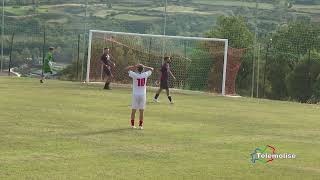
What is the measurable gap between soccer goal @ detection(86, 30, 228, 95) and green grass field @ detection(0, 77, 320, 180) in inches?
358

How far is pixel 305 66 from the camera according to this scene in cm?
4553

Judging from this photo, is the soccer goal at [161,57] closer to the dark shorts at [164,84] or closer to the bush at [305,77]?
the bush at [305,77]

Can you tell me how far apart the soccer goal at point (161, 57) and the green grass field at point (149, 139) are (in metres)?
9.10

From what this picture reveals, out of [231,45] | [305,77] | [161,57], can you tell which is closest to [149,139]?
[161,57]

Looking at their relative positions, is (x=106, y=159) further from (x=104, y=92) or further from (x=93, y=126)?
(x=104, y=92)

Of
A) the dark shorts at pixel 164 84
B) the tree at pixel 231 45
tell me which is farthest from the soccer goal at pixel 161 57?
the dark shorts at pixel 164 84

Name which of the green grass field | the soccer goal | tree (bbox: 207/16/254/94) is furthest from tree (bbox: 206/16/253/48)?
the green grass field

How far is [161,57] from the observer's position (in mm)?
38781

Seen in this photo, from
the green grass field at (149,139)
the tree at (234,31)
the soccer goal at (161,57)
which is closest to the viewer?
the green grass field at (149,139)

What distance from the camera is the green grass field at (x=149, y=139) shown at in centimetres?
1317

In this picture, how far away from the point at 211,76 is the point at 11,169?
85.4 feet

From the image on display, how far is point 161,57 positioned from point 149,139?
71.7ft

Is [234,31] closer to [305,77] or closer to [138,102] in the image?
[305,77]

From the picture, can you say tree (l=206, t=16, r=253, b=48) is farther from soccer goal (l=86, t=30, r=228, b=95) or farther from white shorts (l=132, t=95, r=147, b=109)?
white shorts (l=132, t=95, r=147, b=109)
